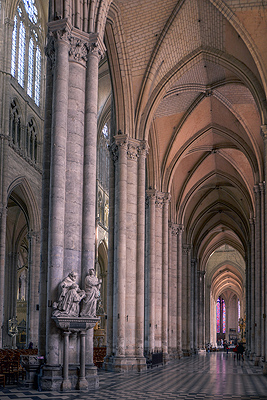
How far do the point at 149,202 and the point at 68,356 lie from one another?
61.1 ft

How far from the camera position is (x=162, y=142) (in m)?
33.2

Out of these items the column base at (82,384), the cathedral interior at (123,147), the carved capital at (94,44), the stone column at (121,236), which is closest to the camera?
the column base at (82,384)

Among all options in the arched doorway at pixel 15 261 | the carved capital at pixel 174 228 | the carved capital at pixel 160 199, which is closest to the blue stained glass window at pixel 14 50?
the arched doorway at pixel 15 261

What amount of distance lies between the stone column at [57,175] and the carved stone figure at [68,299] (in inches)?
9.6

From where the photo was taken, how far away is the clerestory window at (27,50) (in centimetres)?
3284

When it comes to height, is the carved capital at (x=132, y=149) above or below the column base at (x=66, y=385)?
above

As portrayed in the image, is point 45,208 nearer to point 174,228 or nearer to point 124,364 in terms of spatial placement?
point 124,364

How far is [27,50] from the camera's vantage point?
34.3 metres

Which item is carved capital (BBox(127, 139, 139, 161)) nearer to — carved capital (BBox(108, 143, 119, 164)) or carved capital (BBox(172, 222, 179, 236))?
carved capital (BBox(108, 143, 119, 164))

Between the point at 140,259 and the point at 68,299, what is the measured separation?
10.2 metres

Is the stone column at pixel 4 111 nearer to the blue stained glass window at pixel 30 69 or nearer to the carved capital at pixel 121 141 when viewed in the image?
the blue stained glass window at pixel 30 69

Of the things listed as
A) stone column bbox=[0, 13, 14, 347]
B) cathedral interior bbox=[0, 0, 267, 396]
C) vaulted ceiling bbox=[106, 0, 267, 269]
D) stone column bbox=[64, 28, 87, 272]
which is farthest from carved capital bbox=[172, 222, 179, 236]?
stone column bbox=[64, 28, 87, 272]

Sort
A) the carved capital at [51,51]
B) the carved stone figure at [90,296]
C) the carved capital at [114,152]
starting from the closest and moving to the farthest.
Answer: the carved stone figure at [90,296] → the carved capital at [51,51] → the carved capital at [114,152]

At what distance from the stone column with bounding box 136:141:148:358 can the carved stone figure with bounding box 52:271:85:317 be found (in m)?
9.57
